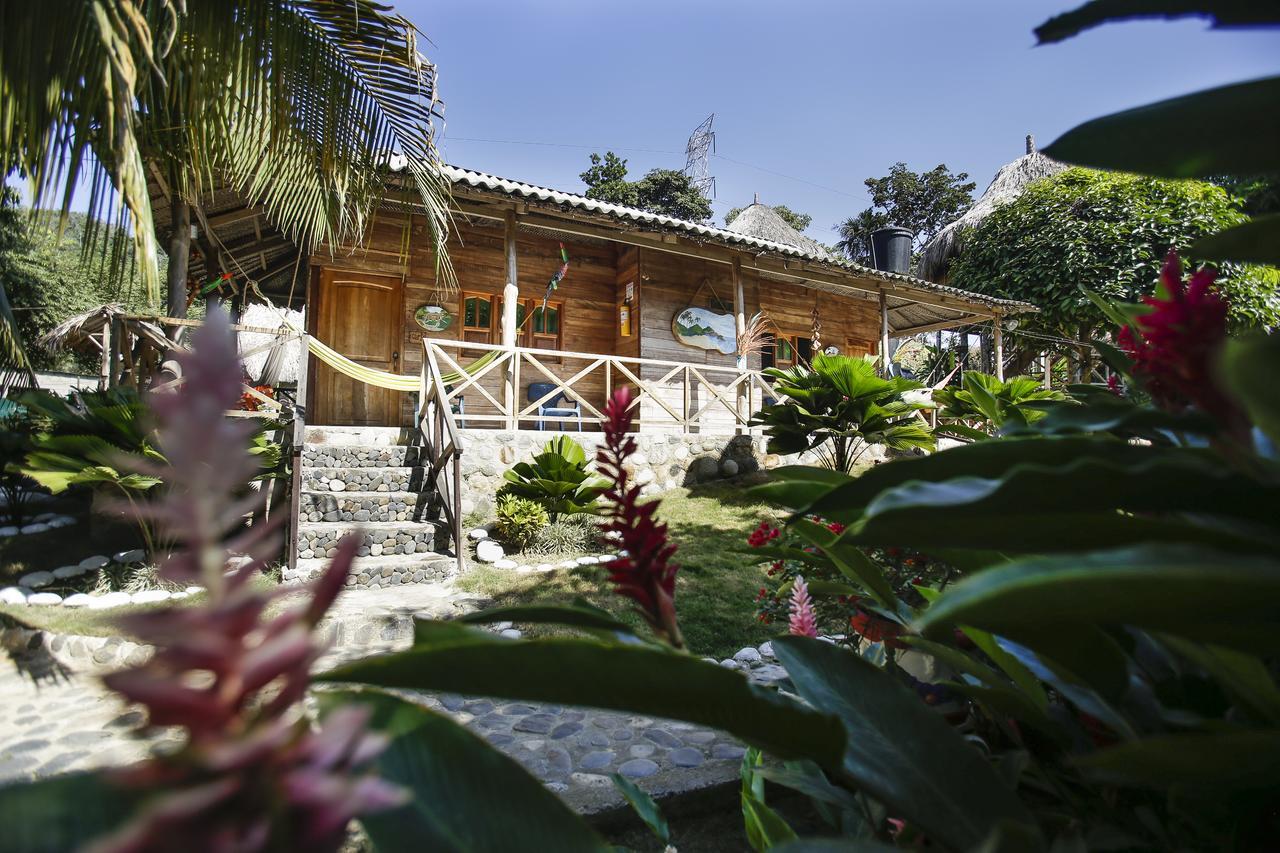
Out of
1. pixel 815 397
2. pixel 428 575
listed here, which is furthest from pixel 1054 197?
pixel 428 575

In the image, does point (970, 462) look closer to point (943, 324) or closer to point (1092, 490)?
point (1092, 490)

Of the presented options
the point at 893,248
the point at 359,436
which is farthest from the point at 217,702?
the point at 893,248

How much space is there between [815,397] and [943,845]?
3897 mm

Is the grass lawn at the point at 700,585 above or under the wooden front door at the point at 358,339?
under

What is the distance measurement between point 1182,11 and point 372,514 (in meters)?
6.27

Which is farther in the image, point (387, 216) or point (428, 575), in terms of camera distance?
point (387, 216)

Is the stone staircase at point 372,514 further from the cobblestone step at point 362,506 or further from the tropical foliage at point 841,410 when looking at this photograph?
the tropical foliage at point 841,410

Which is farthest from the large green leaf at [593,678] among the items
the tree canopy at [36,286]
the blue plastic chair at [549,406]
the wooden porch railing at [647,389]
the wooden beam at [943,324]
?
the wooden beam at [943,324]

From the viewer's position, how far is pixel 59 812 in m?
0.25

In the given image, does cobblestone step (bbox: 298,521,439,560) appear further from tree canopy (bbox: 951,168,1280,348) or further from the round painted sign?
tree canopy (bbox: 951,168,1280,348)

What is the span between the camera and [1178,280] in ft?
1.72

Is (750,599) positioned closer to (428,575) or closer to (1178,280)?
(428,575)

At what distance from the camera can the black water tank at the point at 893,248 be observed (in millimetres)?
17500

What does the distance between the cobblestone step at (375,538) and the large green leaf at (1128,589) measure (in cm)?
553
